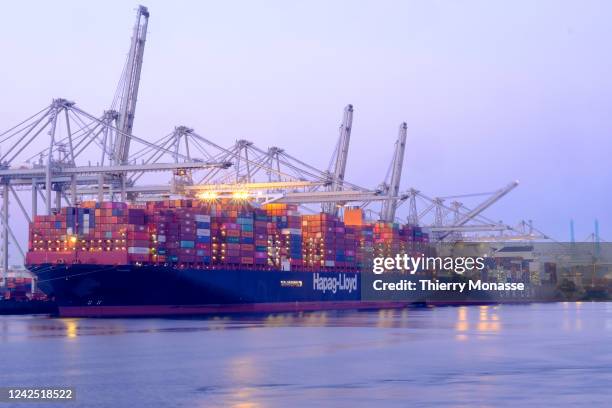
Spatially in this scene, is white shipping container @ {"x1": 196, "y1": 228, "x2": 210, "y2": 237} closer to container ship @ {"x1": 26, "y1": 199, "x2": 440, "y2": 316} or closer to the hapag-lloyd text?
container ship @ {"x1": 26, "y1": 199, "x2": 440, "y2": 316}

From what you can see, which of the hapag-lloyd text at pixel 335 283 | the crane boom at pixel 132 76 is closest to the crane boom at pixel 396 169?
the hapag-lloyd text at pixel 335 283

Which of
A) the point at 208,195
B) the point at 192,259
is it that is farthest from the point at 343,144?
the point at 192,259

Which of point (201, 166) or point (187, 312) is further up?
point (201, 166)

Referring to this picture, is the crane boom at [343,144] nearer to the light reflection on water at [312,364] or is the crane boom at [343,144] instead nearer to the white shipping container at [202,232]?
the white shipping container at [202,232]

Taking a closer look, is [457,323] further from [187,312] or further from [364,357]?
[364,357]

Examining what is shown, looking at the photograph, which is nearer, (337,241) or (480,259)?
(337,241)

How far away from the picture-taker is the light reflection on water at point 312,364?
808 inches

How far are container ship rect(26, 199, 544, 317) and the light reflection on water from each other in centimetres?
783

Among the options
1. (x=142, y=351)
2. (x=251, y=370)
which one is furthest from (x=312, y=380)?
(x=142, y=351)

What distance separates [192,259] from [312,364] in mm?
28656

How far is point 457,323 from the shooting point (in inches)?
1983

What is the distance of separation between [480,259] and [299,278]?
26.4 meters

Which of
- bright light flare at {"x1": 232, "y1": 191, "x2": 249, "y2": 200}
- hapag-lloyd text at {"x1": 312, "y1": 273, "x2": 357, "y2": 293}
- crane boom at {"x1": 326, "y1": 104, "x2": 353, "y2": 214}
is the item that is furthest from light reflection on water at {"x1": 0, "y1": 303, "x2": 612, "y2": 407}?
crane boom at {"x1": 326, "y1": 104, "x2": 353, "y2": 214}

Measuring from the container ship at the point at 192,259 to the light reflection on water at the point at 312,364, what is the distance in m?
7.83
